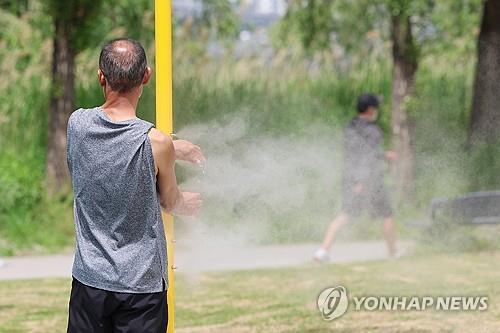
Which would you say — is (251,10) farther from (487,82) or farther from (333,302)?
(333,302)

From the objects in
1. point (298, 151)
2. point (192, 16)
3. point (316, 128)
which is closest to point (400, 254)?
point (298, 151)

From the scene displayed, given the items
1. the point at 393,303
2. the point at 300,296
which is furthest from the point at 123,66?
the point at 300,296

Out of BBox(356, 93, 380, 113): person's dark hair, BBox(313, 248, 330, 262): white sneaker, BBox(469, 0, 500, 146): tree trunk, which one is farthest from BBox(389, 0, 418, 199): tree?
BBox(313, 248, 330, 262): white sneaker

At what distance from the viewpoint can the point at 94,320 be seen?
154 inches

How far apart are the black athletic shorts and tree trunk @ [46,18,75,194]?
828 cm

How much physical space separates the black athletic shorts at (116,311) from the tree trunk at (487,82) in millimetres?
8525

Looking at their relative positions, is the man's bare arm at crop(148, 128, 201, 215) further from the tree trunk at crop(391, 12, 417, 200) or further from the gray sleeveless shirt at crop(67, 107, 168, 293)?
the tree trunk at crop(391, 12, 417, 200)

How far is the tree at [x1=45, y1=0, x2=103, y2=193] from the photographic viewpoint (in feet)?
39.3

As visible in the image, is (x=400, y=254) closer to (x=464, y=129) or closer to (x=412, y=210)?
(x=412, y=210)

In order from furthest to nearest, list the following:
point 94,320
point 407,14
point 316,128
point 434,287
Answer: point 316,128, point 407,14, point 434,287, point 94,320

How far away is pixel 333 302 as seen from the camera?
7344mm

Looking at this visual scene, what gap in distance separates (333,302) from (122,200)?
3.78 m

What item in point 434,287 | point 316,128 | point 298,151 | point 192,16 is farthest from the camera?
point 192,16

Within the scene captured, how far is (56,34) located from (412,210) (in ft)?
14.9
